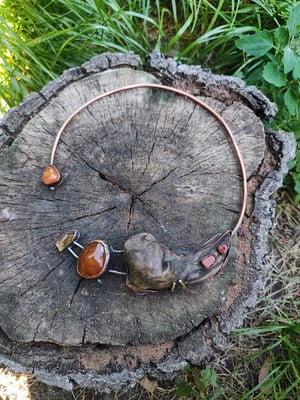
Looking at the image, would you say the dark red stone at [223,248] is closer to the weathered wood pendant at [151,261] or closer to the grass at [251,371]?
the weathered wood pendant at [151,261]

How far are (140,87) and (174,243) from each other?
0.77m

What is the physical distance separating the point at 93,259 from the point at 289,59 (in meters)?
1.48

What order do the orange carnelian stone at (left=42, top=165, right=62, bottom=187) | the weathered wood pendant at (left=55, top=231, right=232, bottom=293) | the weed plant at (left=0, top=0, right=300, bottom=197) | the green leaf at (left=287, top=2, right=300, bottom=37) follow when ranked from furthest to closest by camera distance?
the weed plant at (left=0, top=0, right=300, bottom=197) → the green leaf at (left=287, top=2, right=300, bottom=37) → the orange carnelian stone at (left=42, top=165, right=62, bottom=187) → the weathered wood pendant at (left=55, top=231, right=232, bottom=293)

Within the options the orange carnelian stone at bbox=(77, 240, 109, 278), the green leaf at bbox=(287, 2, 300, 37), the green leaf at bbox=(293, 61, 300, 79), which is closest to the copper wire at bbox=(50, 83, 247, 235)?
the orange carnelian stone at bbox=(77, 240, 109, 278)

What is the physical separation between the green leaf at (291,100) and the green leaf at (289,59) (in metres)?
0.18

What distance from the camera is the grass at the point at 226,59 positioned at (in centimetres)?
230

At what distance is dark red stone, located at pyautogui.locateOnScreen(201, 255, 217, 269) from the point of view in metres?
1.67

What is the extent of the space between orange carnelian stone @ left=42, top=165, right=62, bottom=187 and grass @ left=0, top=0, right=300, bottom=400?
1044 millimetres

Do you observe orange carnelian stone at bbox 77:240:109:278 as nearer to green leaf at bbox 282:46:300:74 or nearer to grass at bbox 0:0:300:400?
grass at bbox 0:0:300:400

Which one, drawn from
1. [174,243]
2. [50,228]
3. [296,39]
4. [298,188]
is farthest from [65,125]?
[298,188]

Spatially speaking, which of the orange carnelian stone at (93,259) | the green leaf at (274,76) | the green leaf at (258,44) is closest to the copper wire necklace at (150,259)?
the orange carnelian stone at (93,259)

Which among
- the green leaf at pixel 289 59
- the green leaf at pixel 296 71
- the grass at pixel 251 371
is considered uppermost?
the green leaf at pixel 289 59

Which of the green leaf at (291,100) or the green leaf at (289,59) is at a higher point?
the green leaf at (289,59)

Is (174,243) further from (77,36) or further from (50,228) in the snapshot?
(77,36)
